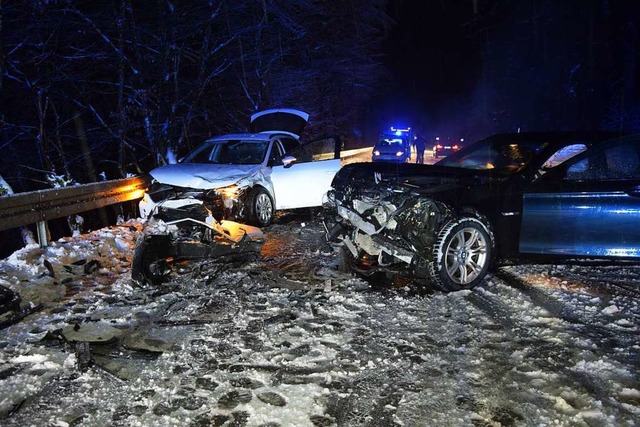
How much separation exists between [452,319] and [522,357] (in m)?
0.87

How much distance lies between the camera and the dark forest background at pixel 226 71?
1238cm

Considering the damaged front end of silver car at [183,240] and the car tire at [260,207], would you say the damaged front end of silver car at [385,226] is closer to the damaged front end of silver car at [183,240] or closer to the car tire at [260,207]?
the damaged front end of silver car at [183,240]

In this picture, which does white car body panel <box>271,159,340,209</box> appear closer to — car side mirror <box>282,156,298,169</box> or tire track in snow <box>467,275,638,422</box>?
car side mirror <box>282,156,298,169</box>

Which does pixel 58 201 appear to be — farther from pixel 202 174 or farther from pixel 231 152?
pixel 231 152

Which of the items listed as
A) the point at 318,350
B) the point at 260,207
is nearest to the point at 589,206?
the point at 318,350

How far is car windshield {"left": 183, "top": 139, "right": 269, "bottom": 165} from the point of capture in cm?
974

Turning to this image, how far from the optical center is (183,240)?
20.1 feet

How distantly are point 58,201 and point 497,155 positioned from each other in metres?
6.64

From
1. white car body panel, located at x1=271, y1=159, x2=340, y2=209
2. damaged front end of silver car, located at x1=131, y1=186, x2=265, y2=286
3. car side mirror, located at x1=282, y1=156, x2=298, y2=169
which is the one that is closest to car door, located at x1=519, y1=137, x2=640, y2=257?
damaged front end of silver car, located at x1=131, y1=186, x2=265, y2=286

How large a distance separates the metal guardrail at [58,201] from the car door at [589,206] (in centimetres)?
658

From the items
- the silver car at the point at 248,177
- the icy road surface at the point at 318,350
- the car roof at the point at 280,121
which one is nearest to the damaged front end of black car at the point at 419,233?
the icy road surface at the point at 318,350

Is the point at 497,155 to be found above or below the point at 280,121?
below

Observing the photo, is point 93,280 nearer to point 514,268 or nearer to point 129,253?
point 129,253

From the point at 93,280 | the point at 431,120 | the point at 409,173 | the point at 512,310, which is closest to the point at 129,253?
the point at 93,280
